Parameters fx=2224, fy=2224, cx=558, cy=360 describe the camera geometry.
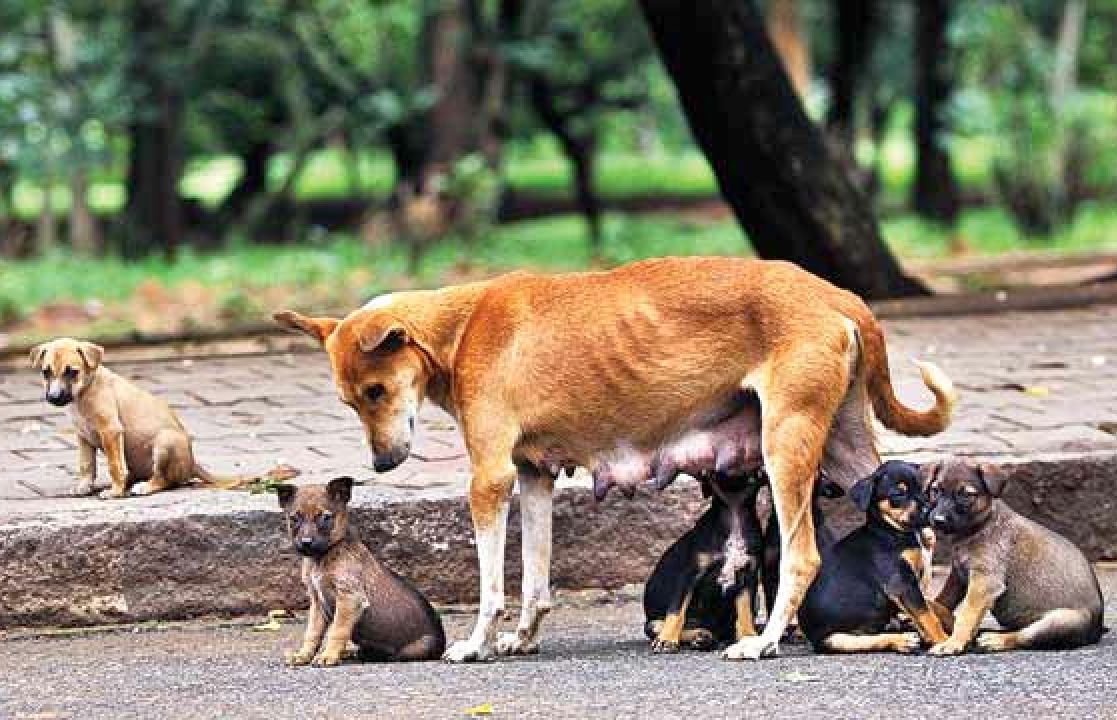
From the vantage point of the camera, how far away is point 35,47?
76.6ft

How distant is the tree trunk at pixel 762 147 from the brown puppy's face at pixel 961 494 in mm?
6055

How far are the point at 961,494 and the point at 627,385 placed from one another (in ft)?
3.38

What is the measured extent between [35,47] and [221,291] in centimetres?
834

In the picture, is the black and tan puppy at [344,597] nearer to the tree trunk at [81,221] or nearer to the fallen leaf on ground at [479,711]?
the fallen leaf on ground at [479,711]

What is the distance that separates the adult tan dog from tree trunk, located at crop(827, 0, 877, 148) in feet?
55.6

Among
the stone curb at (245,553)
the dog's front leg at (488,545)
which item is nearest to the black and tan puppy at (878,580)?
the dog's front leg at (488,545)

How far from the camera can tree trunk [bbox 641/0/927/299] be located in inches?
477

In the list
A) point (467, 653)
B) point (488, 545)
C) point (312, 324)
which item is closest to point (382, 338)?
point (312, 324)

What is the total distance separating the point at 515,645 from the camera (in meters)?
6.62

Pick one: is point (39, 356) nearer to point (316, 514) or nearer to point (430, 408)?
point (316, 514)

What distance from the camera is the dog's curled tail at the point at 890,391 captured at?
660 cm

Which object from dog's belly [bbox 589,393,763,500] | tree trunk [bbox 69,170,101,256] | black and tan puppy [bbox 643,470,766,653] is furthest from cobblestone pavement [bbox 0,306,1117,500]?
tree trunk [bbox 69,170,101,256]

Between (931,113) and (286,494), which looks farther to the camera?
(931,113)

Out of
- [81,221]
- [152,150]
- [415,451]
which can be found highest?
[415,451]
